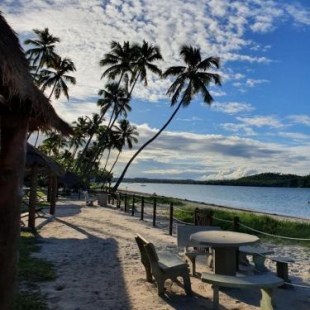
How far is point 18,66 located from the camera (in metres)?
4.49

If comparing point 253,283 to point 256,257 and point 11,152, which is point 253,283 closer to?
point 256,257

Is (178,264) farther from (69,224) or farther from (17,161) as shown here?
(69,224)

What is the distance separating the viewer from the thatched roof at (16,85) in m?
4.26

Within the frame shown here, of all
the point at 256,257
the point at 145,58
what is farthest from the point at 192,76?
the point at 256,257

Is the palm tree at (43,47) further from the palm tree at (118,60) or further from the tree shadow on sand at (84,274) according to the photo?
the tree shadow on sand at (84,274)

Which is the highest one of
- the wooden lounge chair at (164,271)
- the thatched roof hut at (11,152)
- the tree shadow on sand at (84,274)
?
the thatched roof hut at (11,152)

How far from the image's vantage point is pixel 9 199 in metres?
4.67

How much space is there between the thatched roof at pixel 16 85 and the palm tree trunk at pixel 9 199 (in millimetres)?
185

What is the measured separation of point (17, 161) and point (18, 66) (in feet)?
3.59

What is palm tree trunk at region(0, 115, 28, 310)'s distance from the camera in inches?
183

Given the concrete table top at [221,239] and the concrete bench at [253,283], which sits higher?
the concrete table top at [221,239]

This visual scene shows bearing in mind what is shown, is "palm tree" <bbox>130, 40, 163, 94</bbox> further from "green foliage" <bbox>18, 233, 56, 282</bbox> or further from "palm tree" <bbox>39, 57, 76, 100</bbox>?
"green foliage" <bbox>18, 233, 56, 282</bbox>

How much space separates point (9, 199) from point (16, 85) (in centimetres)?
130

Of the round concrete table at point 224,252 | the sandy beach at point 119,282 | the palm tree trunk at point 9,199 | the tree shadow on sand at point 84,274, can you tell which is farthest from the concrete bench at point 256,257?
the palm tree trunk at point 9,199
